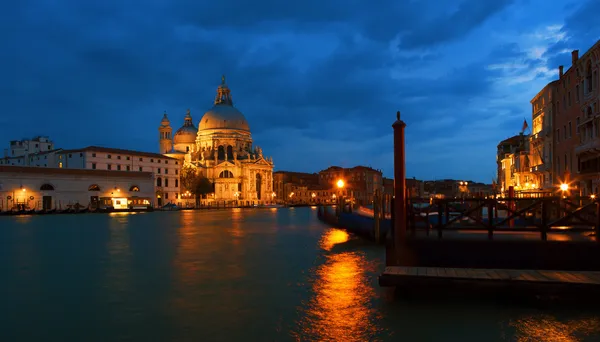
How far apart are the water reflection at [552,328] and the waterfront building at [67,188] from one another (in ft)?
220

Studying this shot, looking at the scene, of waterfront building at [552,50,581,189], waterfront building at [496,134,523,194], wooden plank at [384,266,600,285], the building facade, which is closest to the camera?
wooden plank at [384,266,600,285]

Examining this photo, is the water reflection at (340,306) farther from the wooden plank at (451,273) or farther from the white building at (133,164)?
the white building at (133,164)

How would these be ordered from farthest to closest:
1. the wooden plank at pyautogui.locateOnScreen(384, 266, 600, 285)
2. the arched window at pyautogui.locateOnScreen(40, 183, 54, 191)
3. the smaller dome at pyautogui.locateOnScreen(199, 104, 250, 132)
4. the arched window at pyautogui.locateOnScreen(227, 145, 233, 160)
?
1. the smaller dome at pyautogui.locateOnScreen(199, 104, 250, 132)
2. the arched window at pyautogui.locateOnScreen(227, 145, 233, 160)
3. the arched window at pyautogui.locateOnScreen(40, 183, 54, 191)
4. the wooden plank at pyautogui.locateOnScreen(384, 266, 600, 285)

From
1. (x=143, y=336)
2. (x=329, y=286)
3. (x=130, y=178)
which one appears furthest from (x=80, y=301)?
(x=130, y=178)

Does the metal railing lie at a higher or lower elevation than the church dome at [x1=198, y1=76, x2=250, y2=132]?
lower

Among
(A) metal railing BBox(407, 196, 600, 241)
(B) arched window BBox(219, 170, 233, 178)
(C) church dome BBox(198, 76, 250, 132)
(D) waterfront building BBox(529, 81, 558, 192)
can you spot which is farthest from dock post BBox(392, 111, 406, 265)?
(C) church dome BBox(198, 76, 250, 132)

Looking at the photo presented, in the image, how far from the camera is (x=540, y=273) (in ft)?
36.6

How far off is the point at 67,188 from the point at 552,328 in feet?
235

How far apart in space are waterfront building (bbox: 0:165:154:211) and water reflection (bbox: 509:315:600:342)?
220ft

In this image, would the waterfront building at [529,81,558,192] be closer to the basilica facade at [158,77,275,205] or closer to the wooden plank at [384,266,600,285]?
the wooden plank at [384,266,600,285]

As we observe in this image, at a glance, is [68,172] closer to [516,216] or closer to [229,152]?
[229,152]

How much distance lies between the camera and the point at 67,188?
2813 inches

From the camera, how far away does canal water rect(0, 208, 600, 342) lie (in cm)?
977

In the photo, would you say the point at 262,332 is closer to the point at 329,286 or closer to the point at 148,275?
the point at 329,286
